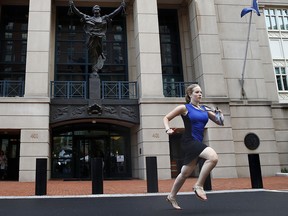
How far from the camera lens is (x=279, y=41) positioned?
21500mm

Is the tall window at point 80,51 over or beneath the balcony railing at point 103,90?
over

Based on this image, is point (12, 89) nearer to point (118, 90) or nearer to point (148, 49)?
point (118, 90)

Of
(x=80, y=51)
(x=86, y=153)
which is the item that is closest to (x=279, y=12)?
(x=80, y=51)

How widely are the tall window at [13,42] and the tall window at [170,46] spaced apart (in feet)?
30.1

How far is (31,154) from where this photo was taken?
15.5m

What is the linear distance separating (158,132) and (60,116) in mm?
5453

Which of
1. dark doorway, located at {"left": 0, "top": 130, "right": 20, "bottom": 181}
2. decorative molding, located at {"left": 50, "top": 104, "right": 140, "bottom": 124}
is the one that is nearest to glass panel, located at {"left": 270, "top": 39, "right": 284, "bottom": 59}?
decorative molding, located at {"left": 50, "top": 104, "right": 140, "bottom": 124}

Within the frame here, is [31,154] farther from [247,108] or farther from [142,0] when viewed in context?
[247,108]

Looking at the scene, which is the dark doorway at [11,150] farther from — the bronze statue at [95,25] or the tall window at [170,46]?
the tall window at [170,46]

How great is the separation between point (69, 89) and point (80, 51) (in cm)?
319

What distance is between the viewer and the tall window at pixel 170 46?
20.5 m

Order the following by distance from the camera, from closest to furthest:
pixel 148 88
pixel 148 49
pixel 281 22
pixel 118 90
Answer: pixel 148 88, pixel 148 49, pixel 118 90, pixel 281 22

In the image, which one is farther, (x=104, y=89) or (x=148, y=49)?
(x=104, y=89)

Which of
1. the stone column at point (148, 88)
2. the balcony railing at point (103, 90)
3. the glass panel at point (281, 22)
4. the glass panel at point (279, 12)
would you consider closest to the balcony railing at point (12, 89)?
the balcony railing at point (103, 90)
